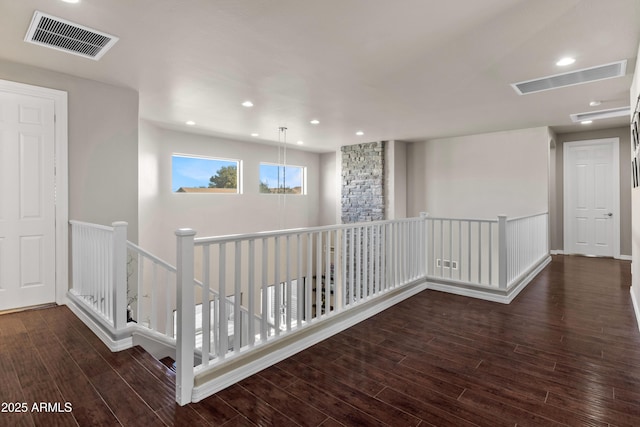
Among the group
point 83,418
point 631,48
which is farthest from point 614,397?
point 83,418

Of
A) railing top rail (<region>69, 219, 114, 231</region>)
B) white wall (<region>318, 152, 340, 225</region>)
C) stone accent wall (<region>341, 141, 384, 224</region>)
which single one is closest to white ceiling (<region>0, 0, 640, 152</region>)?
railing top rail (<region>69, 219, 114, 231</region>)

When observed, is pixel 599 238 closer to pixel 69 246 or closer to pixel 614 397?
pixel 614 397

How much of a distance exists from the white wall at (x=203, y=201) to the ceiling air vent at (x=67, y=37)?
2.69m

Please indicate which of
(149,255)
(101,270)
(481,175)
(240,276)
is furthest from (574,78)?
(101,270)

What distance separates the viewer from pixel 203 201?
6.71 meters

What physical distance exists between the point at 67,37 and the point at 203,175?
14.1ft

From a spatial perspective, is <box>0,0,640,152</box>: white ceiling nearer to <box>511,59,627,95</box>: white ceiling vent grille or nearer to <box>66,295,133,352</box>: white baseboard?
<box>511,59,627,95</box>: white ceiling vent grille

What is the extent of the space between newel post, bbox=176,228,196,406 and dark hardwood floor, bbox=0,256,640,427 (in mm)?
113

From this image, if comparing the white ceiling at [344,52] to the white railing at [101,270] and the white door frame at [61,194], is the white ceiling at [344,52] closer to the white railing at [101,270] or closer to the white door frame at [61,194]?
the white door frame at [61,194]

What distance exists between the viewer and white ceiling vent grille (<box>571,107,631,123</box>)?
15.9ft

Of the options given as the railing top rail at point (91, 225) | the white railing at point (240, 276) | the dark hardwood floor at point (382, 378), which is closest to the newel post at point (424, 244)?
the white railing at point (240, 276)

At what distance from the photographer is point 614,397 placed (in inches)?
79.3

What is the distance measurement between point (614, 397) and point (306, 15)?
3.11 meters

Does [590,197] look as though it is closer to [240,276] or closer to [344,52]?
[344,52]
